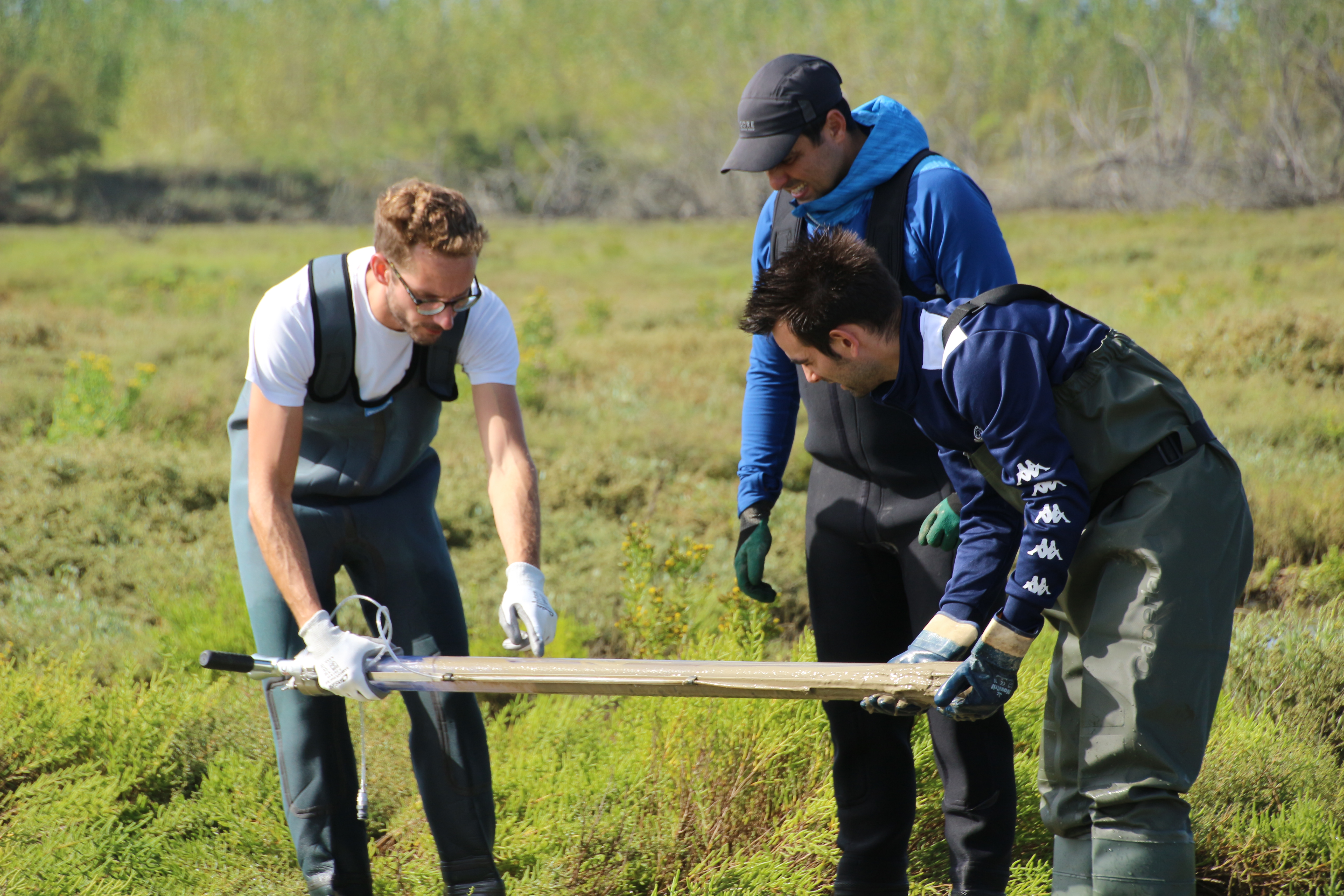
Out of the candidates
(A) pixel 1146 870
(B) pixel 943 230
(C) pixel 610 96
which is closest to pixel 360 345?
(B) pixel 943 230

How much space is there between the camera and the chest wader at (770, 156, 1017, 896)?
2.34 meters

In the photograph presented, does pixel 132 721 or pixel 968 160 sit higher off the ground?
pixel 968 160

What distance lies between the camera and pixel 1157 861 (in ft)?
5.73

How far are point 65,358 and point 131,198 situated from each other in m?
26.1

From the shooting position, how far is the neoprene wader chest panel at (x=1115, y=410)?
181 centimetres

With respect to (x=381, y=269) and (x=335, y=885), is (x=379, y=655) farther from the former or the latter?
(x=381, y=269)

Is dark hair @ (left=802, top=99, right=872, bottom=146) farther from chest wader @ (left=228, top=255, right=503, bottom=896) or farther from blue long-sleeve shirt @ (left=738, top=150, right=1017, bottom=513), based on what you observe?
chest wader @ (left=228, top=255, right=503, bottom=896)

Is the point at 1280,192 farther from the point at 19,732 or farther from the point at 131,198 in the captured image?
the point at 131,198

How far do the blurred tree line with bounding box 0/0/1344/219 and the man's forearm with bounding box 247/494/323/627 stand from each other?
63.0 feet

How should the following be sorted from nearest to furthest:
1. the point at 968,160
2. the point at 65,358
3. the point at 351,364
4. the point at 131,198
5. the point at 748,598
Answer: the point at 351,364 → the point at 748,598 → the point at 65,358 → the point at 968,160 → the point at 131,198

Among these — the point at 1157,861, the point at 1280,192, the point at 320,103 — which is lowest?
the point at 1157,861

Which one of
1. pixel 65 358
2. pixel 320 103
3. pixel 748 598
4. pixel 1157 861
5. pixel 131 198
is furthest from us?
pixel 320 103

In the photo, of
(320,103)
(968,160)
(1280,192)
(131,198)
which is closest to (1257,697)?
(1280,192)

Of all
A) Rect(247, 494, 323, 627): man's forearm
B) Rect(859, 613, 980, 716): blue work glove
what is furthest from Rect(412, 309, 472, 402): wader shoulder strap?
Rect(859, 613, 980, 716): blue work glove
